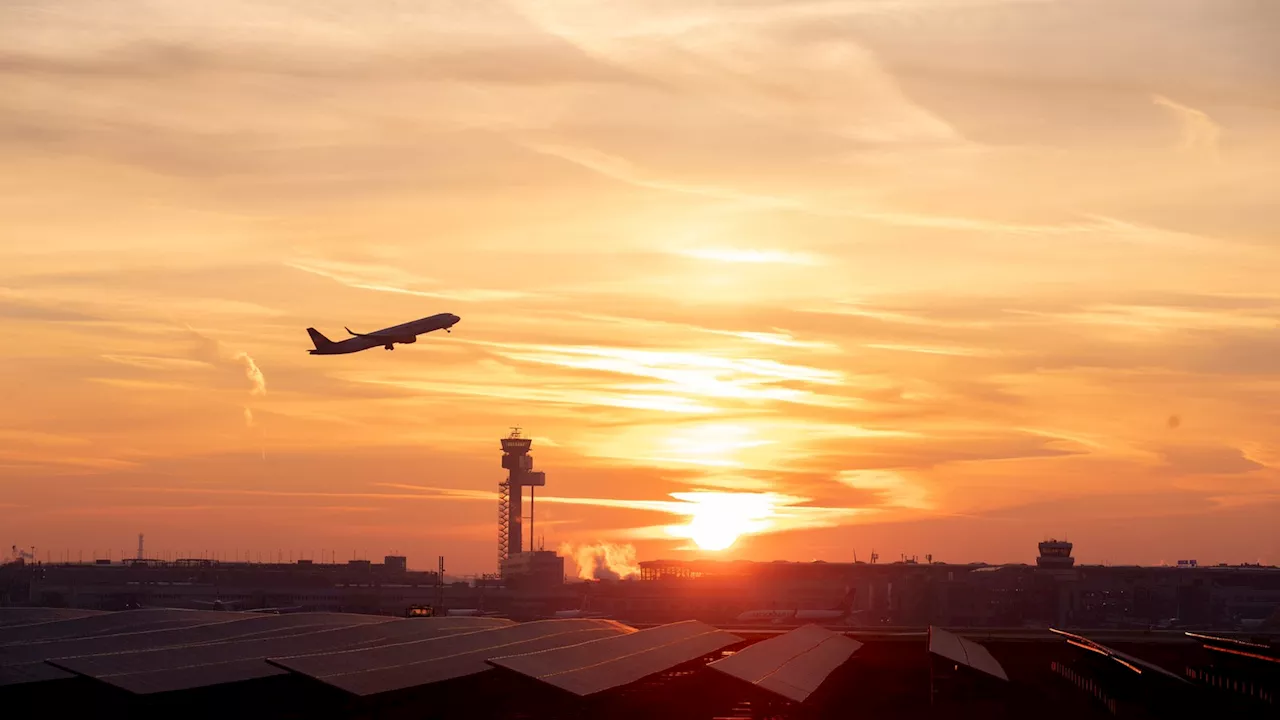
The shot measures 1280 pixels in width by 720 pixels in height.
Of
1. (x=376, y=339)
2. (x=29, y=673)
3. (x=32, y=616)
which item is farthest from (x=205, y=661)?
(x=376, y=339)

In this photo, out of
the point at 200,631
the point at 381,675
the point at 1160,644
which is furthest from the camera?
the point at 1160,644

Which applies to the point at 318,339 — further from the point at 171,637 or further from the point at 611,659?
the point at 611,659

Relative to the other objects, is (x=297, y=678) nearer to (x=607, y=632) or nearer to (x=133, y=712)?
(x=133, y=712)

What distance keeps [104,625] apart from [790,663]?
163 feet

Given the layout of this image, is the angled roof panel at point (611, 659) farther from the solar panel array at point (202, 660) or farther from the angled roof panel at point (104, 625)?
the angled roof panel at point (104, 625)

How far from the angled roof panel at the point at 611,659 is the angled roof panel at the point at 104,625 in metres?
32.6

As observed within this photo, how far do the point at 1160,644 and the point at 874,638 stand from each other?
30.1 m

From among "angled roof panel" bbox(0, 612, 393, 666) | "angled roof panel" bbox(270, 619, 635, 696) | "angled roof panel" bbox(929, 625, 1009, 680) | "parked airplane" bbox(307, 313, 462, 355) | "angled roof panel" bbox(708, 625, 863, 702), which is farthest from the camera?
"parked airplane" bbox(307, 313, 462, 355)

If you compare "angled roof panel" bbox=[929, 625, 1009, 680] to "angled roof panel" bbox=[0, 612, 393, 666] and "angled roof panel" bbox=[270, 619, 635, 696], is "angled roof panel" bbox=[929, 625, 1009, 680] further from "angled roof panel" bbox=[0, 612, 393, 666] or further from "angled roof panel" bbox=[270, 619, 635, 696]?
"angled roof panel" bbox=[0, 612, 393, 666]

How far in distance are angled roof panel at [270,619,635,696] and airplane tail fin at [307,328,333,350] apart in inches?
2017

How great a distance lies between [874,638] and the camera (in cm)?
14062

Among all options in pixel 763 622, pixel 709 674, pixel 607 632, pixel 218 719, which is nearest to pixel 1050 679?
pixel 709 674

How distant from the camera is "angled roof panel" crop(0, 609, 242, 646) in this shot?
87.1 meters

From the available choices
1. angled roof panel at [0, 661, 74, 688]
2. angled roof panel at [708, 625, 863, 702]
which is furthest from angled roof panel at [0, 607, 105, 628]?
angled roof panel at [708, 625, 863, 702]
